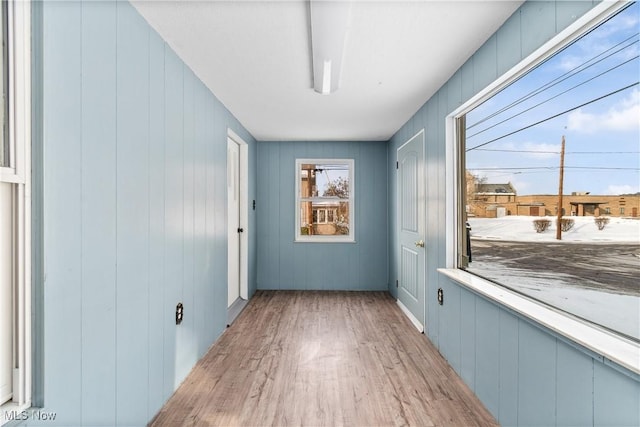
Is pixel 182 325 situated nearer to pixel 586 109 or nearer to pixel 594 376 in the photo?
pixel 594 376

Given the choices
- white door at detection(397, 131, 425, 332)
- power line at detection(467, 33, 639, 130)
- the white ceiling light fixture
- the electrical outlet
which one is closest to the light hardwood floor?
white door at detection(397, 131, 425, 332)

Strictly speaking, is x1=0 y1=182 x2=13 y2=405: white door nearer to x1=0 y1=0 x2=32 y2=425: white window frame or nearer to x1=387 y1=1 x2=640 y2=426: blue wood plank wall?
x1=0 y1=0 x2=32 y2=425: white window frame

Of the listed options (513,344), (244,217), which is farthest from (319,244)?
(513,344)

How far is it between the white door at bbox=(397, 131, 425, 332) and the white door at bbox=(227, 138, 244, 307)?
216 centimetres

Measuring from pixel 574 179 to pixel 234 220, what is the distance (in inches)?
142

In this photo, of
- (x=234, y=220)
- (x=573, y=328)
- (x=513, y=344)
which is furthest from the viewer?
(x=234, y=220)

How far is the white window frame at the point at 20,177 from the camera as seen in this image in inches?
44.2

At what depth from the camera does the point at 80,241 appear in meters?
1.38

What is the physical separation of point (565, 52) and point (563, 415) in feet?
5.42

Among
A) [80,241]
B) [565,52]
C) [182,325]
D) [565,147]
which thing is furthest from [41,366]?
[565,52]

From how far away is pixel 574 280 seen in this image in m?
1.54

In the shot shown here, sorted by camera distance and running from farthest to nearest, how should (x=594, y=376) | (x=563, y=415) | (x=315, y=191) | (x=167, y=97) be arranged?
(x=315, y=191)
(x=167, y=97)
(x=563, y=415)
(x=594, y=376)

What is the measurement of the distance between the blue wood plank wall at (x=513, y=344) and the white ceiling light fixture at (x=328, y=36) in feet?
3.03

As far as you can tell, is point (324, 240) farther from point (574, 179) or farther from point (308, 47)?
point (574, 179)
